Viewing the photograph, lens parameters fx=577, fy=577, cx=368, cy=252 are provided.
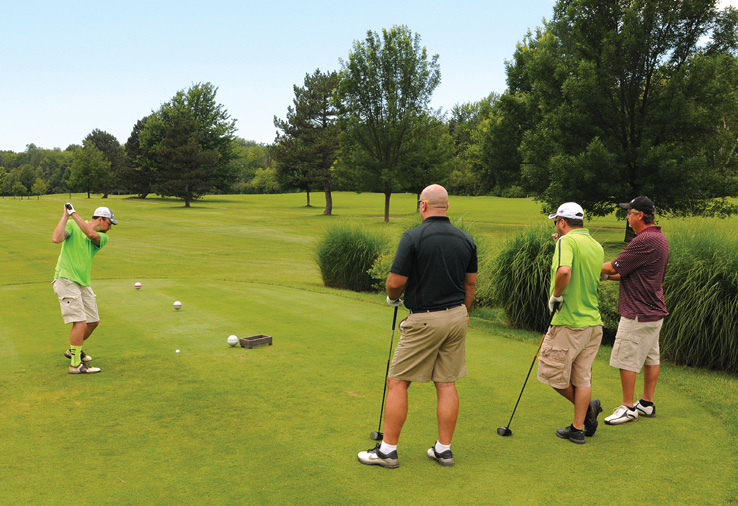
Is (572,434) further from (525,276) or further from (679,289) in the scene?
(525,276)

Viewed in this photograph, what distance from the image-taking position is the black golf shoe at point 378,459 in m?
4.78

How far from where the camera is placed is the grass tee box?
28.2 ft

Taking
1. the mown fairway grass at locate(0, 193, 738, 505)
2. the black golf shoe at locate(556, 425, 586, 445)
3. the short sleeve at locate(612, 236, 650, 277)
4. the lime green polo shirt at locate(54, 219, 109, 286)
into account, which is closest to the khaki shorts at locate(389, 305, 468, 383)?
the mown fairway grass at locate(0, 193, 738, 505)

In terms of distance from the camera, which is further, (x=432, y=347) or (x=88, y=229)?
(x=88, y=229)

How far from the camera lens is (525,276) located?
11.0m

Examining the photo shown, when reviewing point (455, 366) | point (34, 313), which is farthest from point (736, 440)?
point (34, 313)


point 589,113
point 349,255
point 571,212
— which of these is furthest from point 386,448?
point 589,113

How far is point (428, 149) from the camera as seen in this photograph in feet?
174

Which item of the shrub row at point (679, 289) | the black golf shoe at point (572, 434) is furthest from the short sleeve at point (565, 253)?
Answer: the shrub row at point (679, 289)

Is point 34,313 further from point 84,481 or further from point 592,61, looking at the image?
point 592,61

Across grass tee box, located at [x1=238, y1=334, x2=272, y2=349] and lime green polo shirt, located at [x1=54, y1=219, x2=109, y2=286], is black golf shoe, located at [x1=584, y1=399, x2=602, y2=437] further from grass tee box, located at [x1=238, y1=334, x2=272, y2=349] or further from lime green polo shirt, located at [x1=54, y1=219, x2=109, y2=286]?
lime green polo shirt, located at [x1=54, y1=219, x2=109, y2=286]

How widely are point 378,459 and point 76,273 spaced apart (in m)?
4.99

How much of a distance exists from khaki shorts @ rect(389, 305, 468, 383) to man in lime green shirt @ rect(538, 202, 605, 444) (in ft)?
3.77

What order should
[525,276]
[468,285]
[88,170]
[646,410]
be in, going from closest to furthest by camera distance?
1. [468,285]
2. [646,410]
3. [525,276]
4. [88,170]
